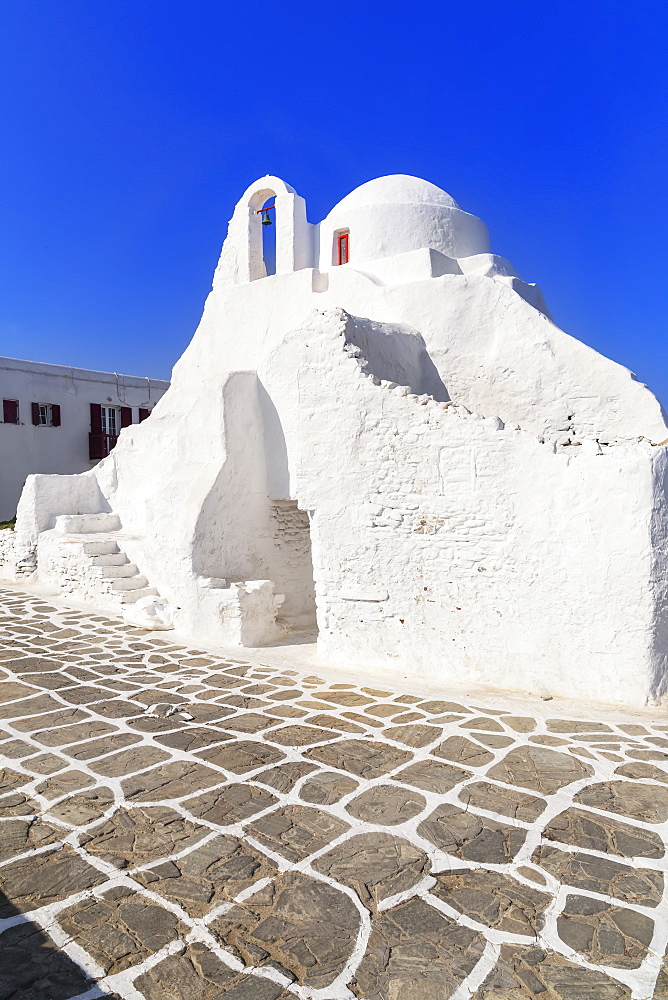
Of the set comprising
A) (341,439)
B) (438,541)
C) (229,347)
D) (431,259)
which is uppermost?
(431,259)

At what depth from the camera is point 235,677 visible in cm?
658

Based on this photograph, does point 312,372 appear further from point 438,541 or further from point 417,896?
point 417,896

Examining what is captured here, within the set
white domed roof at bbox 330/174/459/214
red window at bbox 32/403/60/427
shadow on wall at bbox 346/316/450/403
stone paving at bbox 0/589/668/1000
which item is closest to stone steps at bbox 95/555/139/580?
stone paving at bbox 0/589/668/1000

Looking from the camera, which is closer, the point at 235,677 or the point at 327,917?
the point at 327,917

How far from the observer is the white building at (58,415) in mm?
19625

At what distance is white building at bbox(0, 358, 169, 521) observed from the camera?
19625 mm

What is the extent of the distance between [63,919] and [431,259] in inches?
372

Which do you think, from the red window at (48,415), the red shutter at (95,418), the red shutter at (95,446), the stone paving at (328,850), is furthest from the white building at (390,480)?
the red shutter at (95,418)

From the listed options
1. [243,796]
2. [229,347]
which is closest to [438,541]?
[243,796]

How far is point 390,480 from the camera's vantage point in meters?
6.59

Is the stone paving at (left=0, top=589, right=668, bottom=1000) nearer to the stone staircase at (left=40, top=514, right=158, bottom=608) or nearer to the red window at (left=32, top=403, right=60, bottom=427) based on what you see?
the stone staircase at (left=40, top=514, right=158, bottom=608)

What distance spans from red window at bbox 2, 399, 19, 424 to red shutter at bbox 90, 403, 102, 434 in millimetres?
2489

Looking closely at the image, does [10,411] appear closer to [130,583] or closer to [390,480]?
[130,583]

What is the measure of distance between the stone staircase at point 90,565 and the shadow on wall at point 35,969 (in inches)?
273
